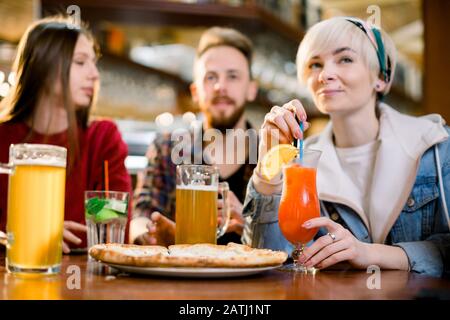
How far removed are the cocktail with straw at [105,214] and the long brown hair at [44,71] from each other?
0.85 meters

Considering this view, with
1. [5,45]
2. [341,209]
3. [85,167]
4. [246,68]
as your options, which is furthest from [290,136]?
[5,45]

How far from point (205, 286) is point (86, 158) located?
1570 mm

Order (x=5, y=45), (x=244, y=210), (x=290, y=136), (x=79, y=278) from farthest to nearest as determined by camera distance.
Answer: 1. (x=5, y=45)
2. (x=244, y=210)
3. (x=290, y=136)
4. (x=79, y=278)

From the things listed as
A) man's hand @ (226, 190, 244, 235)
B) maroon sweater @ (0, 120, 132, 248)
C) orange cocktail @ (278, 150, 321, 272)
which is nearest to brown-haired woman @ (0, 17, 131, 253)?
maroon sweater @ (0, 120, 132, 248)

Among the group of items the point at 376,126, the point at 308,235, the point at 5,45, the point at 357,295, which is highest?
the point at 5,45

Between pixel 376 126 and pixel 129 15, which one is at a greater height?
pixel 129 15

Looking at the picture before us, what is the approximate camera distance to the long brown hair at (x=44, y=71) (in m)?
2.23

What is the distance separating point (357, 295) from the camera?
2.82ft

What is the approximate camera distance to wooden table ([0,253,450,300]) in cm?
81

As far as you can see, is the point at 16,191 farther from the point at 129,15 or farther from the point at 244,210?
the point at 129,15

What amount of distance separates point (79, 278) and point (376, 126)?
1.28 m

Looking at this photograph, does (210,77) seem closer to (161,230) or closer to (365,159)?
(365,159)

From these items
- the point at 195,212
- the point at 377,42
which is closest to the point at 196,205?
the point at 195,212

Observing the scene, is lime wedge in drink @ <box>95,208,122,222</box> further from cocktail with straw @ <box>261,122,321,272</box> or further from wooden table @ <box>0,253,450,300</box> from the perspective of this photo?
cocktail with straw @ <box>261,122,321,272</box>
